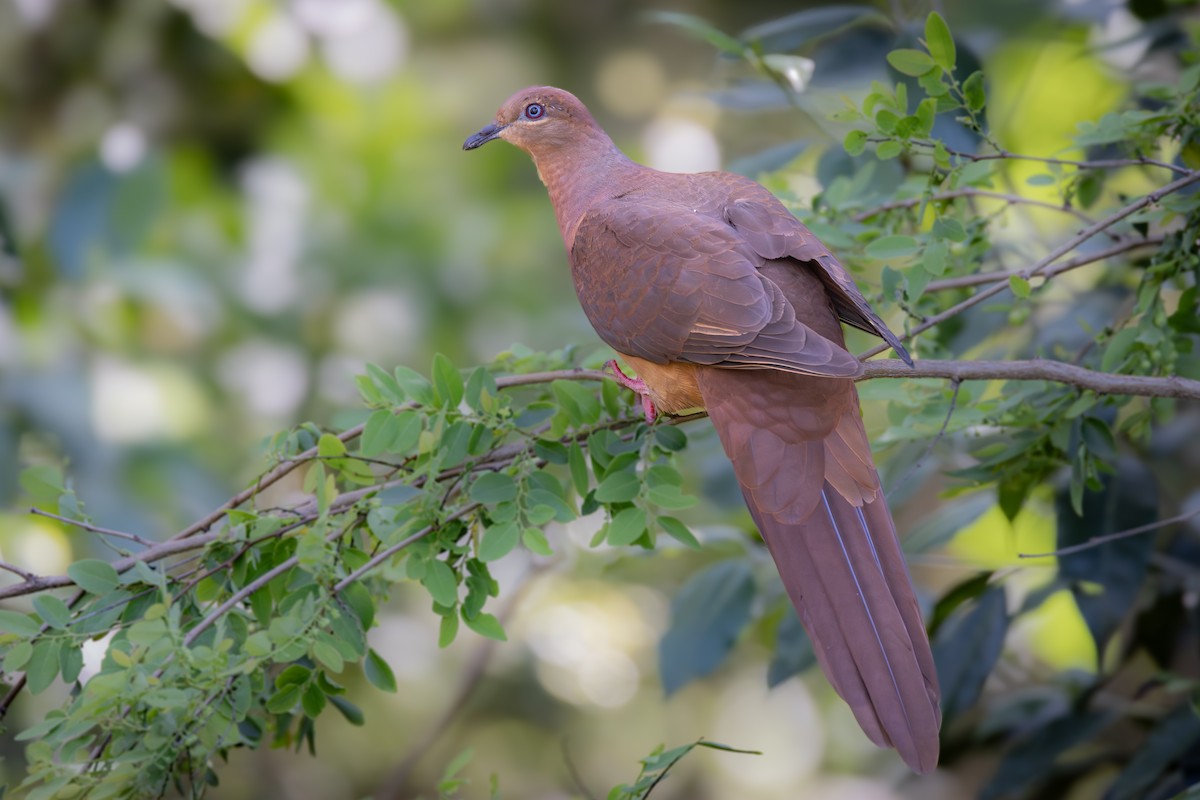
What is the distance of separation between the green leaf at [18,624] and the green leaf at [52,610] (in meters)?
0.02

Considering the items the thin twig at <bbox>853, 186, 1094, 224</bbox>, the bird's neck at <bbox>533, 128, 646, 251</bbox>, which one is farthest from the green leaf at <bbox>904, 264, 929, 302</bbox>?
the bird's neck at <bbox>533, 128, 646, 251</bbox>

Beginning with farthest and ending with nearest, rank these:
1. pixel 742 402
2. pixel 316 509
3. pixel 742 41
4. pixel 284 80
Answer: pixel 284 80
pixel 742 41
pixel 742 402
pixel 316 509

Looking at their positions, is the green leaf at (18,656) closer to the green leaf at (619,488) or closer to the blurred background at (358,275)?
the green leaf at (619,488)

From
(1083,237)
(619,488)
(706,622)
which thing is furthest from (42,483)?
(1083,237)

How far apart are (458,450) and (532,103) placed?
1.30 meters

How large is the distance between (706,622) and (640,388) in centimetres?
74

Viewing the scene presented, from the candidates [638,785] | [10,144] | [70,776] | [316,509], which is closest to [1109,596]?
[638,785]

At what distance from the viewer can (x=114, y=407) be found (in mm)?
4227

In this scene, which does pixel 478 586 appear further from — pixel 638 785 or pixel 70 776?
pixel 70 776

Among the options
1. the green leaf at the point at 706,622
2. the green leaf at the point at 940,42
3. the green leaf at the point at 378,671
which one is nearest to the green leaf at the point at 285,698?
the green leaf at the point at 378,671

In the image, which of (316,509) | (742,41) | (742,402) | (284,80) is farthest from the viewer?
(284,80)

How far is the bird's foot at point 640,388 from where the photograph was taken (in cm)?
217

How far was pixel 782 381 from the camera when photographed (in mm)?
2049

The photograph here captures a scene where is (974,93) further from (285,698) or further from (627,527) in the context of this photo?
(285,698)
